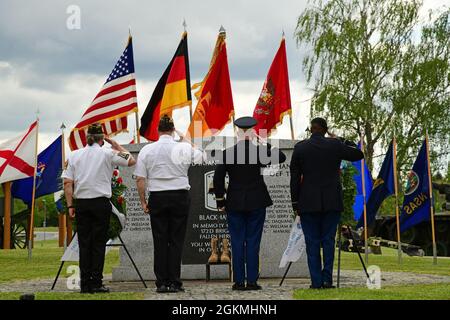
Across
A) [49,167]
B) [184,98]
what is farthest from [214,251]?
[49,167]

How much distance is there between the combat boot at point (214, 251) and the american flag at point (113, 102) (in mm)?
4423

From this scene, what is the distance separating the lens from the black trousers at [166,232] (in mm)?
9352

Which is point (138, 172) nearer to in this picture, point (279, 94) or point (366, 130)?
point (279, 94)

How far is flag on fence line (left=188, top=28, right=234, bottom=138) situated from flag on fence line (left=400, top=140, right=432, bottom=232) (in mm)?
5850

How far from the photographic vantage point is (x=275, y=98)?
15.7 m

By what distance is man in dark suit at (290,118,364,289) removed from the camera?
9.53m

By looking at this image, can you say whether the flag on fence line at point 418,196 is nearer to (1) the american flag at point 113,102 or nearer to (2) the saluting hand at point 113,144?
(1) the american flag at point 113,102

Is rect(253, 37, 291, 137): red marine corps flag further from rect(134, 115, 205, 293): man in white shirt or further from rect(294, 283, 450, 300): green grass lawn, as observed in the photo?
rect(294, 283, 450, 300): green grass lawn

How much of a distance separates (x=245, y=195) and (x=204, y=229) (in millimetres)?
2686

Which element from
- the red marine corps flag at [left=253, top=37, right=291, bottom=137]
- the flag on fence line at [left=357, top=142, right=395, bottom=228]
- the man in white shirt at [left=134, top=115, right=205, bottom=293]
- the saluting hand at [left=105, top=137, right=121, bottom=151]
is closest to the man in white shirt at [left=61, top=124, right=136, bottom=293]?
the saluting hand at [left=105, top=137, right=121, bottom=151]

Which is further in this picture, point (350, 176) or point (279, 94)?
point (279, 94)

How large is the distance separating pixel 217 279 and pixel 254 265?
2.58 meters

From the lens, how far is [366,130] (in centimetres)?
3606
